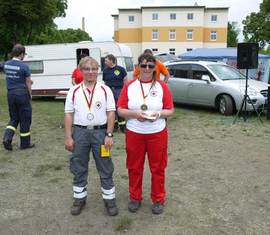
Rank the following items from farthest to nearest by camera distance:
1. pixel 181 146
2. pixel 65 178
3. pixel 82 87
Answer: pixel 181 146
pixel 65 178
pixel 82 87

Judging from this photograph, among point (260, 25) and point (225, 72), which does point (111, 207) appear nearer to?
point (225, 72)

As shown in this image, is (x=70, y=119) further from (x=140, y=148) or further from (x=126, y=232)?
(x=126, y=232)

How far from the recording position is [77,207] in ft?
15.6

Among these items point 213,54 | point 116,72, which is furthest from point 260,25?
point 116,72

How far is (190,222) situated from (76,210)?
1253 mm

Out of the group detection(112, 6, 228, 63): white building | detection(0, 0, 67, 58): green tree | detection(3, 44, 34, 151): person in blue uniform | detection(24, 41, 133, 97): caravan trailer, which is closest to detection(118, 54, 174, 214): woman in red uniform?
detection(3, 44, 34, 151): person in blue uniform

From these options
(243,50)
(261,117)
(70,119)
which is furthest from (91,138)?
(261,117)

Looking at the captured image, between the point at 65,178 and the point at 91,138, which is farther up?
the point at 91,138

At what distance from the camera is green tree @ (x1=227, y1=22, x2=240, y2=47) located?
3450 inches

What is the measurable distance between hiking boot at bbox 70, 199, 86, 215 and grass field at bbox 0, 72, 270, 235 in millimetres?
63

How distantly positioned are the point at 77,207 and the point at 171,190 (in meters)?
1.35

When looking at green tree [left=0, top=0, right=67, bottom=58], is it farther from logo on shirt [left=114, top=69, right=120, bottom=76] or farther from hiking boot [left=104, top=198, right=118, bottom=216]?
hiking boot [left=104, top=198, right=118, bottom=216]

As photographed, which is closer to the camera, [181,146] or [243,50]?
[181,146]

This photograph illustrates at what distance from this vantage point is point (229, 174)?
245 inches
